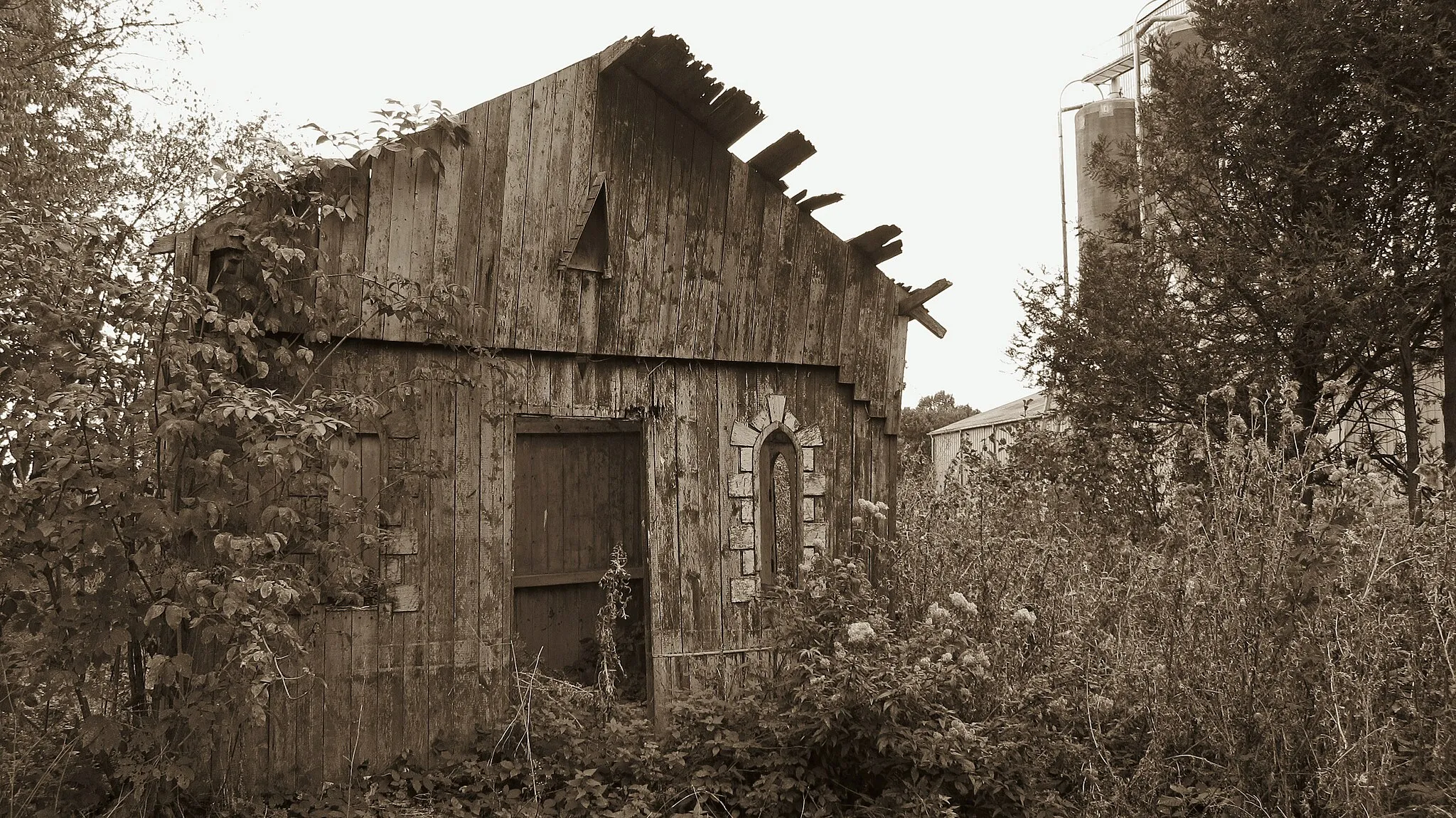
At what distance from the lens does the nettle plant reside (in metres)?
4.49

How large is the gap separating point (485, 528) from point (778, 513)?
2.07m

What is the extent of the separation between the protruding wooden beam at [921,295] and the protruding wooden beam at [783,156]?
140 centimetres

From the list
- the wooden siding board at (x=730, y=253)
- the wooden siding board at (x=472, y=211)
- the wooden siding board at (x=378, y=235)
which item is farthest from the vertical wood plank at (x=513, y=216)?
the wooden siding board at (x=730, y=253)

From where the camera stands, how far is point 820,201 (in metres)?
7.32

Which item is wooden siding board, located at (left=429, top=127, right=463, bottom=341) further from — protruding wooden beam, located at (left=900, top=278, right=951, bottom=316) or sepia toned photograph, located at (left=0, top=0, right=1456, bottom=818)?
protruding wooden beam, located at (left=900, top=278, right=951, bottom=316)

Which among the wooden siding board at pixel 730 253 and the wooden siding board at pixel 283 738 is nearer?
the wooden siding board at pixel 283 738

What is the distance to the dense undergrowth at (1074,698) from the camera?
15.1 ft

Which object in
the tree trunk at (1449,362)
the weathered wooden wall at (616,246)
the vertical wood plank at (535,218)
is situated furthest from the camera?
the tree trunk at (1449,362)

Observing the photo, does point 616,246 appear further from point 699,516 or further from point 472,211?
point 699,516

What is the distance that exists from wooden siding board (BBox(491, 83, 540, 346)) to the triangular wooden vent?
0.32m

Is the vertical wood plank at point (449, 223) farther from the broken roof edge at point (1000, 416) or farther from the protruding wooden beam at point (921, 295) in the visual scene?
the broken roof edge at point (1000, 416)

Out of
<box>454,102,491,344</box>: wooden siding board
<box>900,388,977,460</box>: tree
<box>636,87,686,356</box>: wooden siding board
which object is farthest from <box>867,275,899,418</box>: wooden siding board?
<box>900,388,977,460</box>: tree

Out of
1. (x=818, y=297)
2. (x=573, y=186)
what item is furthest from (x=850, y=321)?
(x=573, y=186)

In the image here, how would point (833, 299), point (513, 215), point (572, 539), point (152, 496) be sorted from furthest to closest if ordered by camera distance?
point (572, 539), point (833, 299), point (513, 215), point (152, 496)
